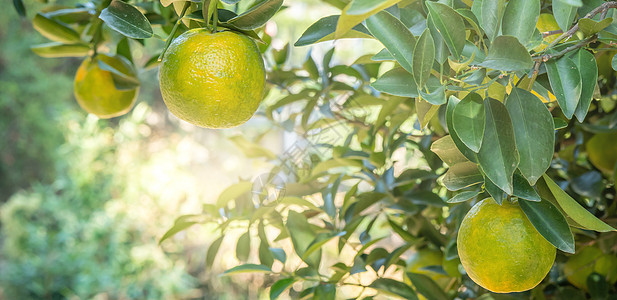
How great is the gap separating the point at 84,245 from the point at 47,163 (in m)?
1.84

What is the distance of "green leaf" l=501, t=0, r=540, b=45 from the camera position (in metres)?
0.28

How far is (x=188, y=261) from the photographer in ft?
8.43

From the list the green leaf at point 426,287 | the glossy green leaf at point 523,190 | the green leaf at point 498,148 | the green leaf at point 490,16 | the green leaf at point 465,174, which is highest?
the green leaf at point 490,16

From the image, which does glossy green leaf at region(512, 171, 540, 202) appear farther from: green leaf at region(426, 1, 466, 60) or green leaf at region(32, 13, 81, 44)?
green leaf at region(32, 13, 81, 44)

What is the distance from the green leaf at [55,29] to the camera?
54 cm

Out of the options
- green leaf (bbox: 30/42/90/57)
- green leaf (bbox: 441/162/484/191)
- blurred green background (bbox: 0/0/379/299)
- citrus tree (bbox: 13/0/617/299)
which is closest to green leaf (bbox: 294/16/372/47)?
citrus tree (bbox: 13/0/617/299)

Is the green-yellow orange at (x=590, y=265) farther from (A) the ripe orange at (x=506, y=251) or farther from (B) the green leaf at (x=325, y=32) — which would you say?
(B) the green leaf at (x=325, y=32)

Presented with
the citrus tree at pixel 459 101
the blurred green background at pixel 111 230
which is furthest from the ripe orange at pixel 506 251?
the blurred green background at pixel 111 230

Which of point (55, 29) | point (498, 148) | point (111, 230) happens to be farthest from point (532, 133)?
point (111, 230)

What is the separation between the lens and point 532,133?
283 millimetres

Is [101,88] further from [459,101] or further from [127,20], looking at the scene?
[459,101]

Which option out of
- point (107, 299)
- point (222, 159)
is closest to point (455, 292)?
point (107, 299)

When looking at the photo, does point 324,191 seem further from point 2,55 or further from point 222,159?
point 2,55

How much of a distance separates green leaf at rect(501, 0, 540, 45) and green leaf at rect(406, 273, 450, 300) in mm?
270
